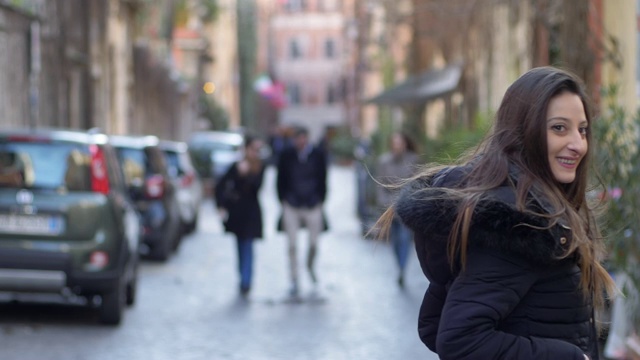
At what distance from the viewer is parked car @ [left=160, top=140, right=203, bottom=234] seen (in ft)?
72.8

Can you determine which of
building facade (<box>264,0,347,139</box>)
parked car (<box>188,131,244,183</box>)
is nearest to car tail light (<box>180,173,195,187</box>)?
parked car (<box>188,131,244,183</box>)

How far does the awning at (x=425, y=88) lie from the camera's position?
27.2 meters

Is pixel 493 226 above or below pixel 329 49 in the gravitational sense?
below

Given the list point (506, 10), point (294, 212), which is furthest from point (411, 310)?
point (506, 10)

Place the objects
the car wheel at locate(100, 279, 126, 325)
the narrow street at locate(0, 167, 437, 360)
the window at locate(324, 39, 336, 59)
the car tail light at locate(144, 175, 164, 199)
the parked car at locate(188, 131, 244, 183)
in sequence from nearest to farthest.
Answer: the narrow street at locate(0, 167, 437, 360)
the car wheel at locate(100, 279, 126, 325)
the car tail light at locate(144, 175, 164, 199)
the parked car at locate(188, 131, 244, 183)
the window at locate(324, 39, 336, 59)

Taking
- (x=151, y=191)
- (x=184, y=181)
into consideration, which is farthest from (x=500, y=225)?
(x=184, y=181)

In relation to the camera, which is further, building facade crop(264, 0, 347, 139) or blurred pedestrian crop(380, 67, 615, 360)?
building facade crop(264, 0, 347, 139)

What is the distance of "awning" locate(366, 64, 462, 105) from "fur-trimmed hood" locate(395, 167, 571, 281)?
2326 centimetres

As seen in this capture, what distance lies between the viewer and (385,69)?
2037 inches

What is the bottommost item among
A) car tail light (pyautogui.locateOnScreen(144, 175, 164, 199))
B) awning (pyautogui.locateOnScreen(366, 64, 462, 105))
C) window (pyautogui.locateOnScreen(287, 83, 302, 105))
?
window (pyautogui.locateOnScreen(287, 83, 302, 105))

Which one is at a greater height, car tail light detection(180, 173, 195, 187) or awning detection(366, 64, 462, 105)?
awning detection(366, 64, 462, 105)

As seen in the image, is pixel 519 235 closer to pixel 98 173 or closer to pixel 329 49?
pixel 98 173

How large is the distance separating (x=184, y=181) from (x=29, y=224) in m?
11.3

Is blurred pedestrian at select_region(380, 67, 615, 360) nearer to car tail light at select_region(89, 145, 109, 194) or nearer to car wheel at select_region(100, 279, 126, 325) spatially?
car tail light at select_region(89, 145, 109, 194)
